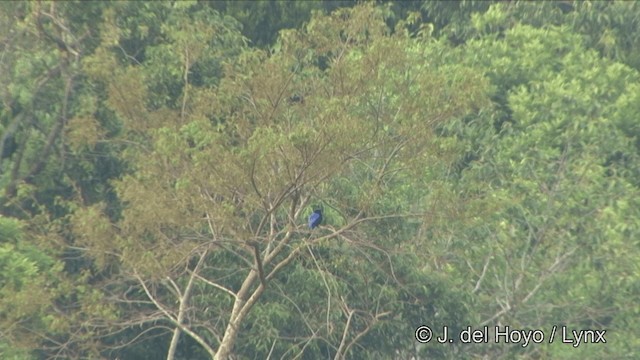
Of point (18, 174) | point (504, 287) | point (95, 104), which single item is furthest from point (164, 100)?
point (504, 287)

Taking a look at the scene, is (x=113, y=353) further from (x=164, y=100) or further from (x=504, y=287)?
(x=504, y=287)

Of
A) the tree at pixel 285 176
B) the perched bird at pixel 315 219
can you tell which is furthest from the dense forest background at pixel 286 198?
the perched bird at pixel 315 219

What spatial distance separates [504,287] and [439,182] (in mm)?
1634
